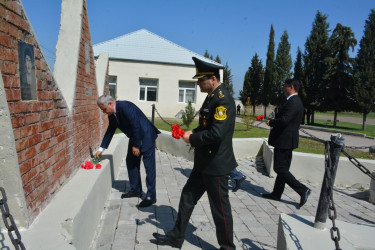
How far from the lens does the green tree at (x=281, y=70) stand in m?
33.8

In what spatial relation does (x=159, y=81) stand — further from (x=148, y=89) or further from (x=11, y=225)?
(x=11, y=225)

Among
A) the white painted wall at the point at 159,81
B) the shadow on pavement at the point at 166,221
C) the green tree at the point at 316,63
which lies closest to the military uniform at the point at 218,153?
the shadow on pavement at the point at 166,221

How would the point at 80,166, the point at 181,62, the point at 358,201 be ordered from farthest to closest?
1. the point at 181,62
2. the point at 358,201
3. the point at 80,166

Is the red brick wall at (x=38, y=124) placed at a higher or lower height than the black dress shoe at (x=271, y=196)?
higher

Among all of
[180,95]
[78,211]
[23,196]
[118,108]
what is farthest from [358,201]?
[180,95]

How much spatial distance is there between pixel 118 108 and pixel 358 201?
15.2 feet

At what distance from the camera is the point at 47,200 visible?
267cm

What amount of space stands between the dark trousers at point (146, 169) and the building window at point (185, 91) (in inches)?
Answer: 763

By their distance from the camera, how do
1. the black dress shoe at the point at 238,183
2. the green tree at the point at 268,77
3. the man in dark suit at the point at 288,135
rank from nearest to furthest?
the man in dark suit at the point at 288,135 → the black dress shoe at the point at 238,183 → the green tree at the point at 268,77

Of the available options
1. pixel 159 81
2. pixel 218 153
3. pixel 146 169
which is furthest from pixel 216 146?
pixel 159 81

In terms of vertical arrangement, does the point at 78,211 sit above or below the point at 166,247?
above

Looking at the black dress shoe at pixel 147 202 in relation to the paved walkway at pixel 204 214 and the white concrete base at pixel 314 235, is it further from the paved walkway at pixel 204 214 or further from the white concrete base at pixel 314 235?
the white concrete base at pixel 314 235

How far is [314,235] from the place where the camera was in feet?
8.56

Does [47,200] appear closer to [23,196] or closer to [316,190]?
[23,196]
